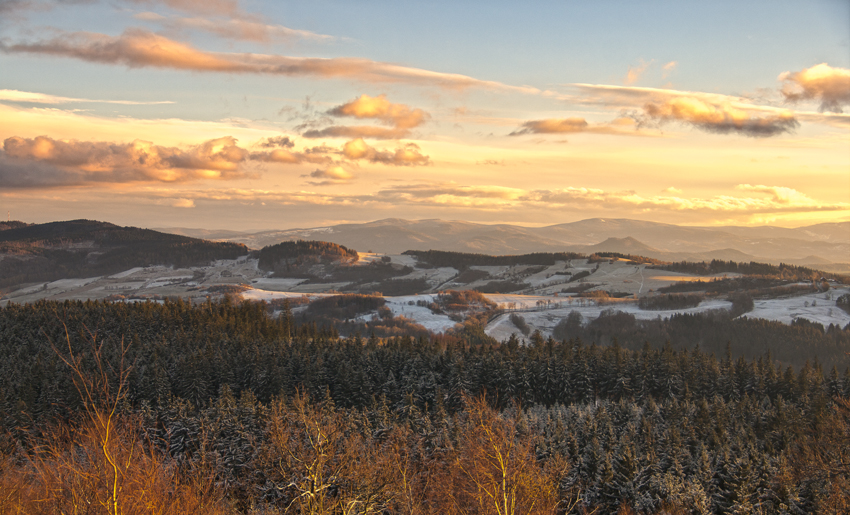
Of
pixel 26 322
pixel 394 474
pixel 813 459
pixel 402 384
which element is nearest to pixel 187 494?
pixel 394 474

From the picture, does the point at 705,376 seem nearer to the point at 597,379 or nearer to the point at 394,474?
the point at 597,379

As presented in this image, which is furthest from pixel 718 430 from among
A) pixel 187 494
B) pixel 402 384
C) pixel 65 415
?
pixel 65 415

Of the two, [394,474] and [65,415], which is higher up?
[394,474]

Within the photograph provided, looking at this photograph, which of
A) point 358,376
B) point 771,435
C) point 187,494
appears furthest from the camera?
point 358,376

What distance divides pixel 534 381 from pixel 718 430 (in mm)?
44713

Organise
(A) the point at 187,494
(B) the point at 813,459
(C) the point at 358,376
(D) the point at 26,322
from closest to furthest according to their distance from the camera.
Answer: (A) the point at 187,494, (B) the point at 813,459, (C) the point at 358,376, (D) the point at 26,322

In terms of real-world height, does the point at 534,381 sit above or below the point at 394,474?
below

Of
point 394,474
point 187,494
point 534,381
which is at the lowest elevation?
point 534,381

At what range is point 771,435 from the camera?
8456cm

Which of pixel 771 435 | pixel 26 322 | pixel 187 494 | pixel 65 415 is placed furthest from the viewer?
pixel 26 322

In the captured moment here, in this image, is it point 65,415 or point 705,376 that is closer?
point 65,415

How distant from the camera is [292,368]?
420ft

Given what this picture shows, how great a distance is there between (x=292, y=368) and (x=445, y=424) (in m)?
52.1

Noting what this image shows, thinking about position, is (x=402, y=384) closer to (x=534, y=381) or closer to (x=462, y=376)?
(x=462, y=376)
